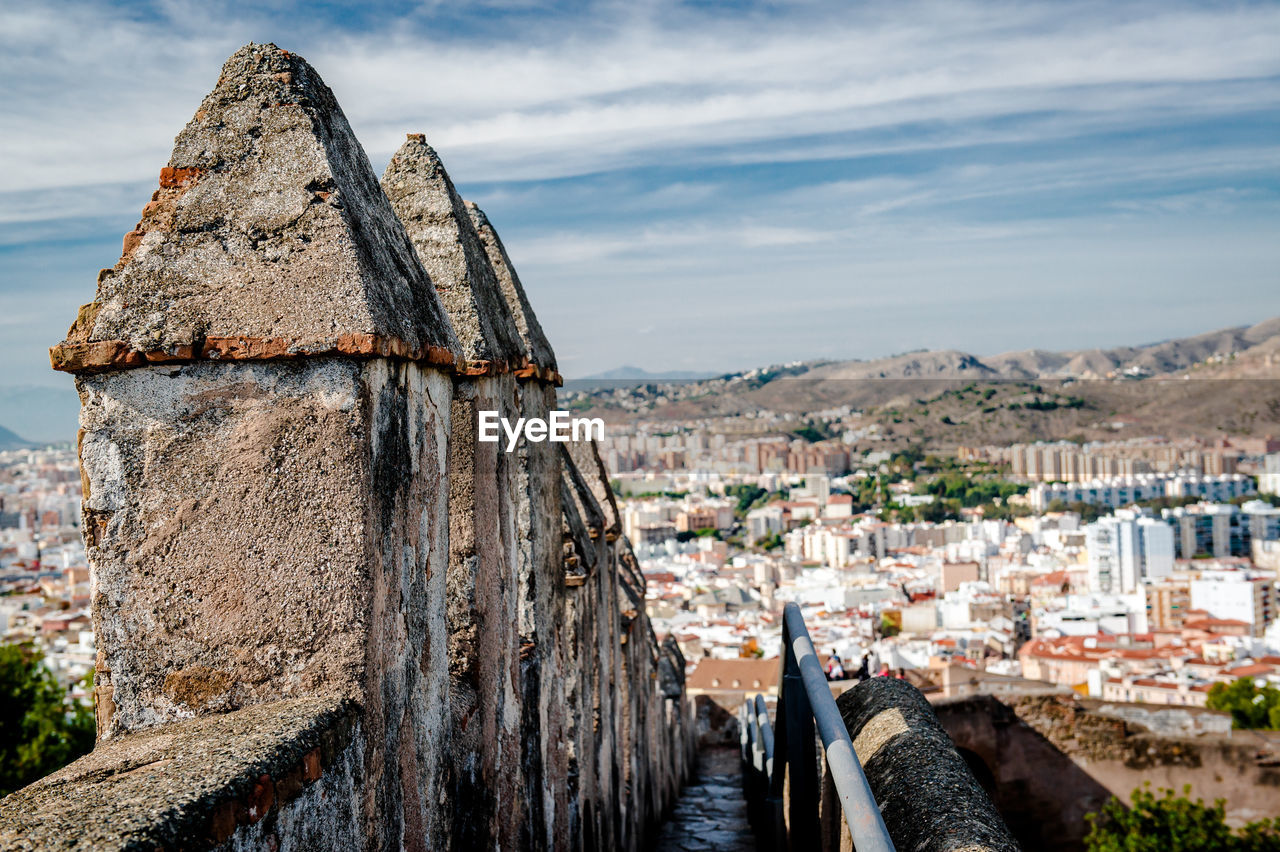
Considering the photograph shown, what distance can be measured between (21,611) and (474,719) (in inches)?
1911

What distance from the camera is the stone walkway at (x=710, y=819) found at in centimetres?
686

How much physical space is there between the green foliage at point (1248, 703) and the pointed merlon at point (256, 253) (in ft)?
75.5

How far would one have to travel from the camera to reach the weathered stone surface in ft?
5.98

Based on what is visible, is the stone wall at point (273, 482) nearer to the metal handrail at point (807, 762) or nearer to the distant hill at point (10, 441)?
the metal handrail at point (807, 762)

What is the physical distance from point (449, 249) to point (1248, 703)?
2517cm

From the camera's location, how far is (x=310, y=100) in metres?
2.21

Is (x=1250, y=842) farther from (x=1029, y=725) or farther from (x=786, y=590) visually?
(x=786, y=590)

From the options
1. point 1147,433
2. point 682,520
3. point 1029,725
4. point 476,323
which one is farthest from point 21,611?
point 1147,433

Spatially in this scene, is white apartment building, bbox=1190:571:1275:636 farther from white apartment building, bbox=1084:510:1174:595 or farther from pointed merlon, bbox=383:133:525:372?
pointed merlon, bbox=383:133:525:372

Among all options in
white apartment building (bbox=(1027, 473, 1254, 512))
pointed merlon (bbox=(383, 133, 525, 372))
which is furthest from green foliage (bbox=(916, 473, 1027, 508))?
pointed merlon (bbox=(383, 133, 525, 372))

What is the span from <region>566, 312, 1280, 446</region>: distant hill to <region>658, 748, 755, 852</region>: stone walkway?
10003 cm

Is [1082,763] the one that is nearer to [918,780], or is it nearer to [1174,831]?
[1174,831]

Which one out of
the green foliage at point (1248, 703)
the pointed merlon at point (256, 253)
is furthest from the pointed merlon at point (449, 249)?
the green foliage at point (1248, 703)

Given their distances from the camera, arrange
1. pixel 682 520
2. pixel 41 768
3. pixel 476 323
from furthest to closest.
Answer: pixel 682 520
pixel 41 768
pixel 476 323
